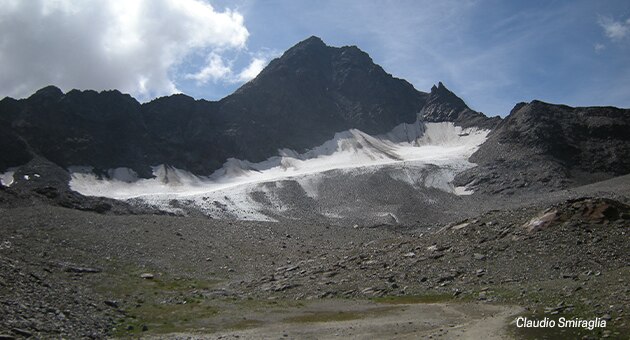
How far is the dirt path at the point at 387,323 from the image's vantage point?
29156 mm

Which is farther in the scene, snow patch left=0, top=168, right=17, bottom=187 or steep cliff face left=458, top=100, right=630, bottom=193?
steep cliff face left=458, top=100, right=630, bottom=193

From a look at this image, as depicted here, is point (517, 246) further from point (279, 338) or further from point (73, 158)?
point (73, 158)

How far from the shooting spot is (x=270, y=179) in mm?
144875

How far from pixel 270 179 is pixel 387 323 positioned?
113194 mm

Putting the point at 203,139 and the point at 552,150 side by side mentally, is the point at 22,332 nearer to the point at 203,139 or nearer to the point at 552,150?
the point at 552,150

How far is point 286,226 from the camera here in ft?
312

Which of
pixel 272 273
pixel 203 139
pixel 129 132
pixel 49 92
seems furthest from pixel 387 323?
pixel 49 92

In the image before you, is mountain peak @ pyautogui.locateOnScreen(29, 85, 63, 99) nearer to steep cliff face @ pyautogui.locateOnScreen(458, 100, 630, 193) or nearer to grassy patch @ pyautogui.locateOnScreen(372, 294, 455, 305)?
steep cliff face @ pyautogui.locateOnScreen(458, 100, 630, 193)

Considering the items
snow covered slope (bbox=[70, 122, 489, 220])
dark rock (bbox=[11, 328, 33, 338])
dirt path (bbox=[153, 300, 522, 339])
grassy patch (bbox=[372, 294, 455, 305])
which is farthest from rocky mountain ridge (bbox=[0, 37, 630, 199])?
dark rock (bbox=[11, 328, 33, 338])

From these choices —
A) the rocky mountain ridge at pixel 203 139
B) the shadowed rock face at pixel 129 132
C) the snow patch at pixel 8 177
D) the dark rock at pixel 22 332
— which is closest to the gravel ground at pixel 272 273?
the dark rock at pixel 22 332

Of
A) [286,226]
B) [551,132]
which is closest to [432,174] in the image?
[551,132]

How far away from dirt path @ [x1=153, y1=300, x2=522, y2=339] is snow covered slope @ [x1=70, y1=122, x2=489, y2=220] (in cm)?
7176

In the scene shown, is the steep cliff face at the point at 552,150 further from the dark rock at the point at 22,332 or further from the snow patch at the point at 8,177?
the dark rock at the point at 22,332

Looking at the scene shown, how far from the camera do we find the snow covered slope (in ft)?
383
